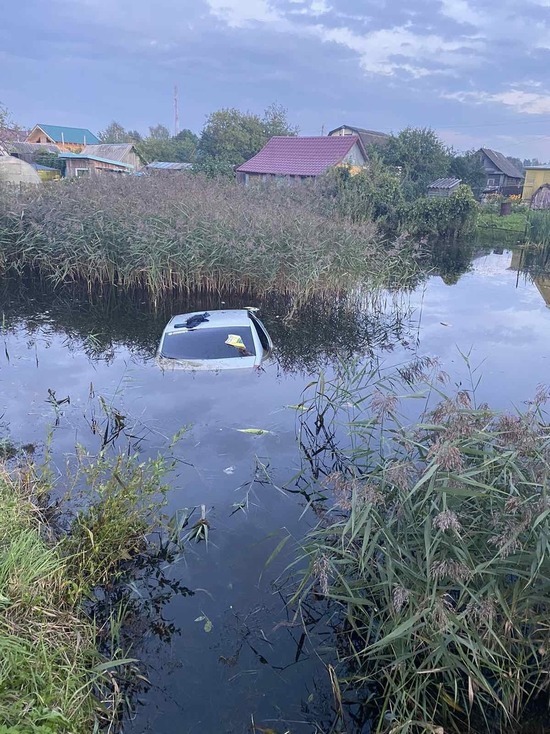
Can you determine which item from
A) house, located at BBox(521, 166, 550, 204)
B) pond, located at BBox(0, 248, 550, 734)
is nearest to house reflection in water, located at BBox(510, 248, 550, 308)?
pond, located at BBox(0, 248, 550, 734)

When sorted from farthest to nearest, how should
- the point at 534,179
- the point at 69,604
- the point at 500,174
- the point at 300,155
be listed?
the point at 500,174 → the point at 534,179 → the point at 300,155 → the point at 69,604

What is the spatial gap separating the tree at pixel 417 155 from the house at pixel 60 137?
32.2 metres

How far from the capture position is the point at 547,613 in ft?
9.39

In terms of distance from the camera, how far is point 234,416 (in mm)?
6684

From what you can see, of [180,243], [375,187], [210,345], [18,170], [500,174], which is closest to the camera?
[210,345]

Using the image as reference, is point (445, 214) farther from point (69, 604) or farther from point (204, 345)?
Result: point (69, 604)

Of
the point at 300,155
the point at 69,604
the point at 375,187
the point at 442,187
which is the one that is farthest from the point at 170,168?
the point at 69,604

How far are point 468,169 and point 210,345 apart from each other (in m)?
31.7

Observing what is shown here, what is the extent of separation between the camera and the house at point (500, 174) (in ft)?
154

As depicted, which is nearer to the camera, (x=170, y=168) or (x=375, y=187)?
(x=375, y=187)

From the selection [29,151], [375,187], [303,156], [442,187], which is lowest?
[375,187]

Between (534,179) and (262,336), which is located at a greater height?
(534,179)

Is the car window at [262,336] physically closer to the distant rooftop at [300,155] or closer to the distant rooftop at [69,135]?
the distant rooftop at [300,155]

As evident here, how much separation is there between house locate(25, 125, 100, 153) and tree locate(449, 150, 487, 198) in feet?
113
